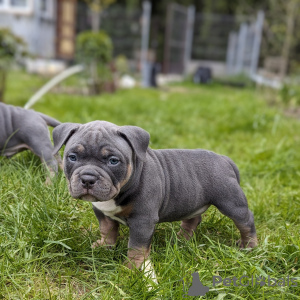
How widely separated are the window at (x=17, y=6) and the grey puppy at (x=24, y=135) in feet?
54.3

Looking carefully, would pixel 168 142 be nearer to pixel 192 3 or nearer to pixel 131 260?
pixel 131 260

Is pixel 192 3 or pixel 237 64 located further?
pixel 192 3

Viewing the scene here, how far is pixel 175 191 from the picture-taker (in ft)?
8.40

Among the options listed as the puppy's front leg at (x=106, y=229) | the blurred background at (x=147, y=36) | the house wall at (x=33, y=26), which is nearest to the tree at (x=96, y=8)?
the blurred background at (x=147, y=36)

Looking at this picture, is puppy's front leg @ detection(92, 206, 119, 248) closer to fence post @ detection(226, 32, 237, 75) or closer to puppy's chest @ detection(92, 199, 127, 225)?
puppy's chest @ detection(92, 199, 127, 225)

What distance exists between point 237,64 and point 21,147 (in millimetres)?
16924

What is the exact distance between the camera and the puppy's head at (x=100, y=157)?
2.14 meters

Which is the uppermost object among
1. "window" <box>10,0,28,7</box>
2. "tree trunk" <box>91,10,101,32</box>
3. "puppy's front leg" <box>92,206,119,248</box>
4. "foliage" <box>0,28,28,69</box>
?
"window" <box>10,0,28,7</box>

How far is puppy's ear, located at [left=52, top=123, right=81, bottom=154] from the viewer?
2.33 meters

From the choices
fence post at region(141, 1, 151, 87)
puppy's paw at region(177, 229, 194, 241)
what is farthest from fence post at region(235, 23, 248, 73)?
puppy's paw at region(177, 229, 194, 241)

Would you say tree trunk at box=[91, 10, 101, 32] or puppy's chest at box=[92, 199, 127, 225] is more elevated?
tree trunk at box=[91, 10, 101, 32]

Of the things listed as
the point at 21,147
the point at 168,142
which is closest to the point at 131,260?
the point at 21,147

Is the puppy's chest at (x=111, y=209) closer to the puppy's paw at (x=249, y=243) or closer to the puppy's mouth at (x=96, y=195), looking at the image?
the puppy's mouth at (x=96, y=195)

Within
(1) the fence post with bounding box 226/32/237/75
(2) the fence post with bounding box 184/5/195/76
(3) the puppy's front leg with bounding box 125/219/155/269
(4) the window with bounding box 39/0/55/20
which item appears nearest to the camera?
(3) the puppy's front leg with bounding box 125/219/155/269
